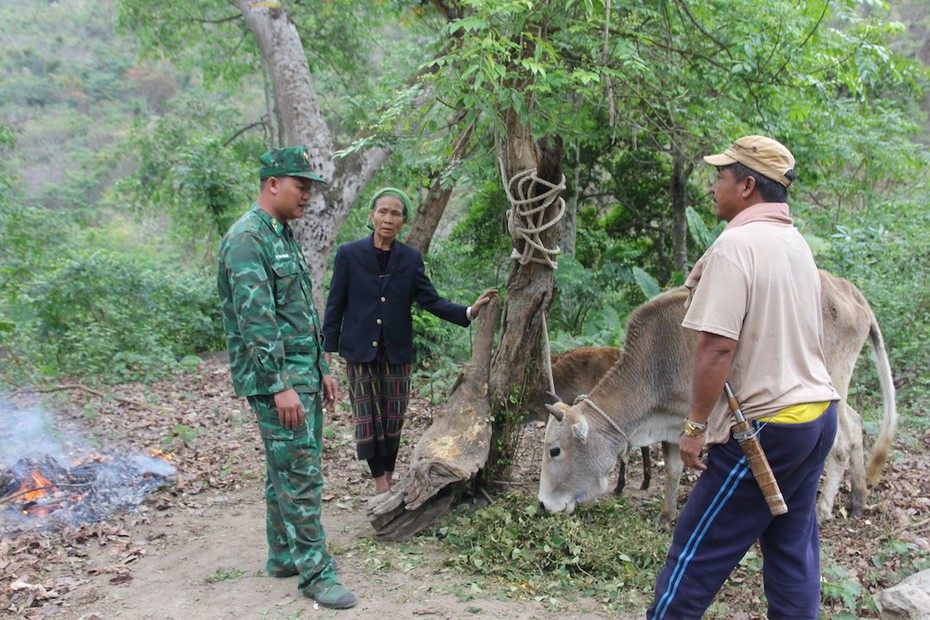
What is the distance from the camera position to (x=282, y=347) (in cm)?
385

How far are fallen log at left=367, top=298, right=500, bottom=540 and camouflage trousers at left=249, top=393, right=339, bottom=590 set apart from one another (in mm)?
722

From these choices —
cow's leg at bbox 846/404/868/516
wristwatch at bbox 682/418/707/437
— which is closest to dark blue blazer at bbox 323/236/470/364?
wristwatch at bbox 682/418/707/437

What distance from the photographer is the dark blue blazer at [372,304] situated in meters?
5.13

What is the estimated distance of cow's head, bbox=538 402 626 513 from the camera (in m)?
5.01

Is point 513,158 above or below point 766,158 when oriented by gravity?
above

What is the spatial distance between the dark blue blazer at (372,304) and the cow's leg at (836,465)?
2.96 meters

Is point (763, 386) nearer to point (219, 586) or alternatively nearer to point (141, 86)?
point (219, 586)

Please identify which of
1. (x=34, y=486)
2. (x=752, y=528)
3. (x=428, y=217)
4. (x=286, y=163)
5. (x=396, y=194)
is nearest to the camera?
(x=752, y=528)

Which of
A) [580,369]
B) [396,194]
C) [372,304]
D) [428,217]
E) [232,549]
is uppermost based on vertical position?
[396,194]

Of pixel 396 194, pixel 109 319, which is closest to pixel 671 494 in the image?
pixel 396 194

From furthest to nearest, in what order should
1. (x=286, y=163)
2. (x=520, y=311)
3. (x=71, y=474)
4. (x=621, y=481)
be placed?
(x=621, y=481) → (x=71, y=474) → (x=520, y=311) → (x=286, y=163)

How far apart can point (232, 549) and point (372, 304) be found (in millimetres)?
1954

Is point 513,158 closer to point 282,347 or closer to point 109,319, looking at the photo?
point 282,347

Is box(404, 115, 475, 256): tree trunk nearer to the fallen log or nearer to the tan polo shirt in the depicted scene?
the fallen log
